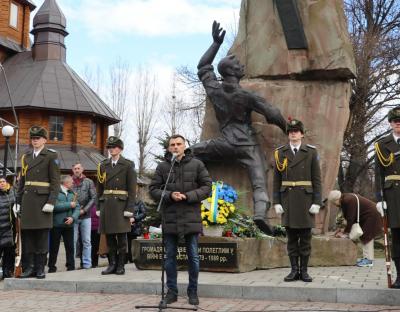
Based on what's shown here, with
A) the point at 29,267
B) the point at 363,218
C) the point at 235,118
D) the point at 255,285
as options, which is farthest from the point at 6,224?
the point at 363,218

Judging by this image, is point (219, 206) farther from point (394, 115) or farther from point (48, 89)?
point (48, 89)

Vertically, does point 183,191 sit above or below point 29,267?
above

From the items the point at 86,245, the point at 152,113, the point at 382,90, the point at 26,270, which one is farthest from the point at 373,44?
the point at 152,113

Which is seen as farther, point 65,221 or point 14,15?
point 14,15

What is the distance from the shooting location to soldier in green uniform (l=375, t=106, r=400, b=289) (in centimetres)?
632

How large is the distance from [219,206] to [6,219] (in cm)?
345

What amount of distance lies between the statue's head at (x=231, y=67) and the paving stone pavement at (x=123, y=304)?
3867 mm

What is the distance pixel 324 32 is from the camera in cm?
926

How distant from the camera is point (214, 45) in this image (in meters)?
9.43

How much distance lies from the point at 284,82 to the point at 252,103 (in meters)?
0.82

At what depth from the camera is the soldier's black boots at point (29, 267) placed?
25.8 feet

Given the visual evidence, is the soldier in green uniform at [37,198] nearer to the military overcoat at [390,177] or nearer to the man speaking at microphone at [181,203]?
the man speaking at microphone at [181,203]

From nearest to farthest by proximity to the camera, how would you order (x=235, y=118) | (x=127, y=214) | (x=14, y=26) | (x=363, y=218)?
(x=127, y=214), (x=235, y=118), (x=363, y=218), (x=14, y=26)

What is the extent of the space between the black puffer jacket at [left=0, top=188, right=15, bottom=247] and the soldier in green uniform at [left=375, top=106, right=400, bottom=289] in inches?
222
